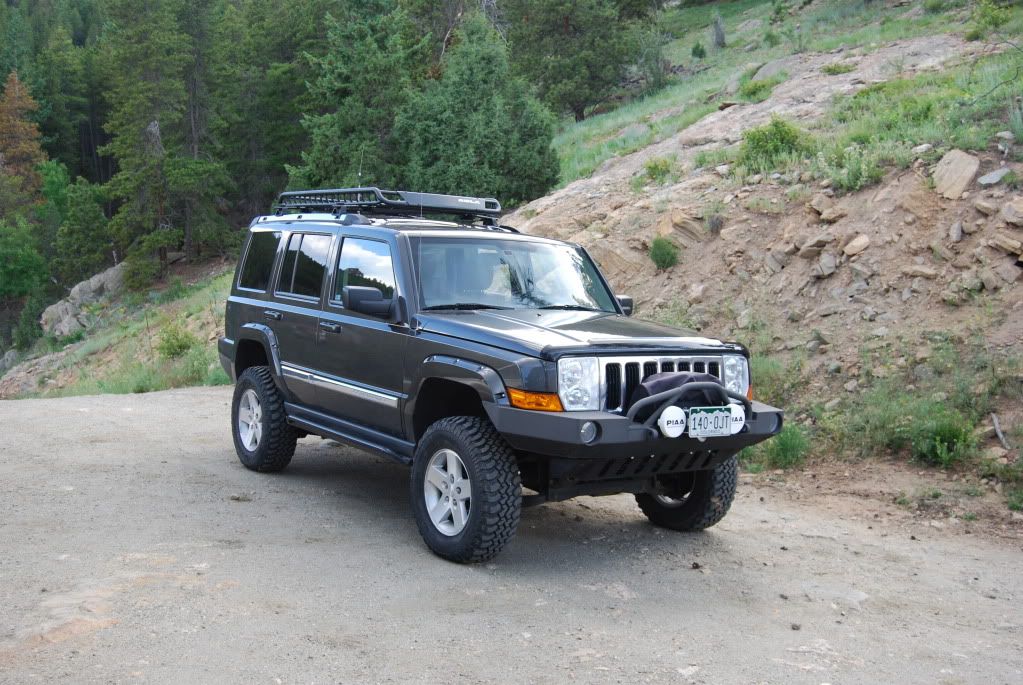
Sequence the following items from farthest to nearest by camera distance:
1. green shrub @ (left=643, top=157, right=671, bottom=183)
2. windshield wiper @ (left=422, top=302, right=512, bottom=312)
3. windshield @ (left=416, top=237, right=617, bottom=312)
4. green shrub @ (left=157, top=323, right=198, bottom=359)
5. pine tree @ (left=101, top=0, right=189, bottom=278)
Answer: pine tree @ (left=101, top=0, right=189, bottom=278)
green shrub @ (left=157, top=323, right=198, bottom=359)
green shrub @ (left=643, top=157, right=671, bottom=183)
windshield @ (left=416, top=237, right=617, bottom=312)
windshield wiper @ (left=422, top=302, right=512, bottom=312)

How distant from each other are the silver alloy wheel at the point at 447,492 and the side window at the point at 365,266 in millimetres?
1259

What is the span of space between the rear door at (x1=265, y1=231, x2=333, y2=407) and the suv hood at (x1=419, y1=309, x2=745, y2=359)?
147cm

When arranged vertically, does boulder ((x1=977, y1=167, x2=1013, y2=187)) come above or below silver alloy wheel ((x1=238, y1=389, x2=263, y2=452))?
above

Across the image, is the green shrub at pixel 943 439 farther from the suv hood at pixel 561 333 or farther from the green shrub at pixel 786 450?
the suv hood at pixel 561 333

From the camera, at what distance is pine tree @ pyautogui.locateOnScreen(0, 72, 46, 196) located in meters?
69.5

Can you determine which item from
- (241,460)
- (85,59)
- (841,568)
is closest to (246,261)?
(241,460)

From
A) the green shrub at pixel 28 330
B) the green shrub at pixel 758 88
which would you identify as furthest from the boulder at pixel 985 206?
the green shrub at pixel 28 330

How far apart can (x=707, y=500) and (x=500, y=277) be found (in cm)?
211

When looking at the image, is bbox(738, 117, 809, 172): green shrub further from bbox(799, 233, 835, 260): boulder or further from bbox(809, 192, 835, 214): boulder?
bbox(799, 233, 835, 260): boulder

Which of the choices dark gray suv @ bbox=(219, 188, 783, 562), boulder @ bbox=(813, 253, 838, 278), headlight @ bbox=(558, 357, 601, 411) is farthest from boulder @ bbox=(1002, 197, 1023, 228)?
headlight @ bbox=(558, 357, 601, 411)

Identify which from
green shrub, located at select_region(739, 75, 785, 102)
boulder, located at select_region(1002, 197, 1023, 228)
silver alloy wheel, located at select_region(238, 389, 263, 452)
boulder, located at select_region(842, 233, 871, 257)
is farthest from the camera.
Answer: green shrub, located at select_region(739, 75, 785, 102)

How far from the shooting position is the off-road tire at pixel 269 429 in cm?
801

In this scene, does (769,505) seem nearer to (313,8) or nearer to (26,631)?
(26,631)

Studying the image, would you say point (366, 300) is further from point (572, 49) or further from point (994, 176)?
point (572, 49)
